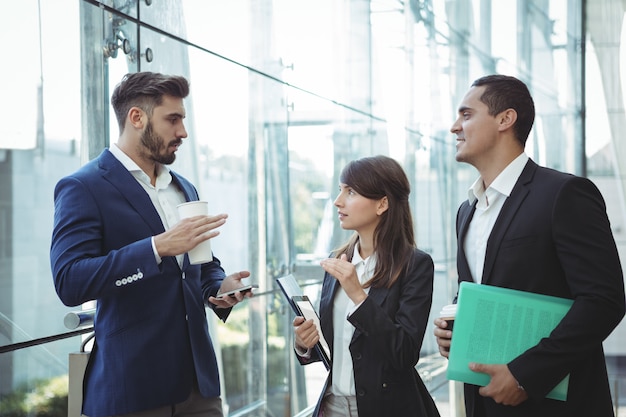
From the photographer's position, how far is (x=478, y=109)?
238 cm

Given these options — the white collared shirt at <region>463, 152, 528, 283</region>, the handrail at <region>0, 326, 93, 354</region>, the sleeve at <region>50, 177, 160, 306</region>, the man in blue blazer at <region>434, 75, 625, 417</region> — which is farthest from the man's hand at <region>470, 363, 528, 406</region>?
the handrail at <region>0, 326, 93, 354</region>

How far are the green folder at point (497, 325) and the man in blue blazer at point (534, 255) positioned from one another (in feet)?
0.11

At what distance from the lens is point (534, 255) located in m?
2.15

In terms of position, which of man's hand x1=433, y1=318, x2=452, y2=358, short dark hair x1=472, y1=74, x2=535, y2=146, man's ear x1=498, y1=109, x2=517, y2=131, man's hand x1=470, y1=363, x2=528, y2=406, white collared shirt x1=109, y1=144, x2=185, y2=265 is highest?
short dark hair x1=472, y1=74, x2=535, y2=146

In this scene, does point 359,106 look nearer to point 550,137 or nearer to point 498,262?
point 498,262

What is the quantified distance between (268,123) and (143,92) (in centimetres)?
203

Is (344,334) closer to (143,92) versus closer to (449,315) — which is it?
(449,315)

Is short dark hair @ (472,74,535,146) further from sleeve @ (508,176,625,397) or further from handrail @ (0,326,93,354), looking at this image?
handrail @ (0,326,93,354)

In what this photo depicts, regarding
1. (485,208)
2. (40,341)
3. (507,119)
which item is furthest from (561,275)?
(40,341)

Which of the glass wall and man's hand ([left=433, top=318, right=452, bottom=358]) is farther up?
the glass wall

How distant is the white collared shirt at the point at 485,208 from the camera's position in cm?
230

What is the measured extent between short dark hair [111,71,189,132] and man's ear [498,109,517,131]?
→ 942 millimetres

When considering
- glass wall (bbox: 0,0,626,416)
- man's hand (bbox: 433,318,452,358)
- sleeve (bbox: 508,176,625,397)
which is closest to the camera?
sleeve (bbox: 508,176,625,397)

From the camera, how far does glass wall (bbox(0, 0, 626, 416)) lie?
265 centimetres
